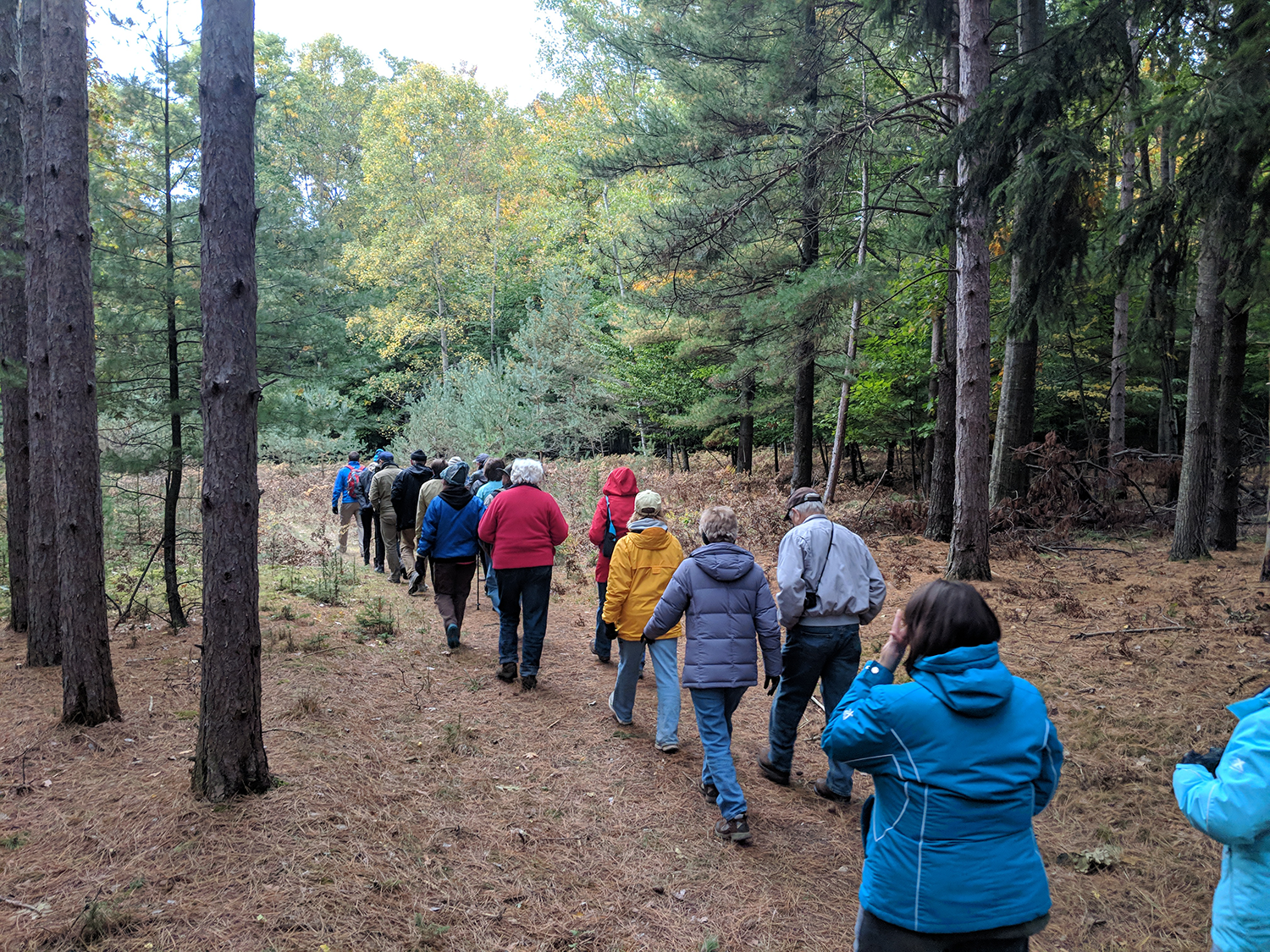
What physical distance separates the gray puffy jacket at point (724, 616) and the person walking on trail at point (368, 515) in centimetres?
905

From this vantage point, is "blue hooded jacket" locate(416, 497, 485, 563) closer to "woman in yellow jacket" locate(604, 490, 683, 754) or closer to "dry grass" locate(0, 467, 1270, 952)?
"dry grass" locate(0, 467, 1270, 952)

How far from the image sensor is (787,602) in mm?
4793

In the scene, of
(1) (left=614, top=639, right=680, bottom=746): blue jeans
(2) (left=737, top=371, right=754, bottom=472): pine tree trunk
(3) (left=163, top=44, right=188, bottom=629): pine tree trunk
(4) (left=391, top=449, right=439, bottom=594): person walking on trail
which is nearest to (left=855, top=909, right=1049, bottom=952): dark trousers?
(1) (left=614, top=639, right=680, bottom=746): blue jeans

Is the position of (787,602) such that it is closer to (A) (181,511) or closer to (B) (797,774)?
(B) (797,774)

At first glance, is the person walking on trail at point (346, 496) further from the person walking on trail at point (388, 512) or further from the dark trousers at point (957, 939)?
the dark trousers at point (957, 939)

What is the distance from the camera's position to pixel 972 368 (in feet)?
30.4

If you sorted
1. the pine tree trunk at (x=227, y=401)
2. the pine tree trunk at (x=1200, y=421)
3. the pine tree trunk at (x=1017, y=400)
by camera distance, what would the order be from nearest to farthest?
the pine tree trunk at (x=227, y=401), the pine tree trunk at (x=1200, y=421), the pine tree trunk at (x=1017, y=400)

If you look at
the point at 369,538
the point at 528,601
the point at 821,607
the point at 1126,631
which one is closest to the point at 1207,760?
the point at 821,607

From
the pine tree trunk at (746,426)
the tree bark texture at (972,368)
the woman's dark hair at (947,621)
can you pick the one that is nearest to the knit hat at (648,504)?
the woman's dark hair at (947,621)

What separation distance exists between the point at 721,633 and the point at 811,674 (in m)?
0.76

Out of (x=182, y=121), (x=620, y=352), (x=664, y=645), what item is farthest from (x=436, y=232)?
(x=664, y=645)

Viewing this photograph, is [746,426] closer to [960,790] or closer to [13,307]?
[13,307]

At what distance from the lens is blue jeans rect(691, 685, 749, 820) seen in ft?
14.7

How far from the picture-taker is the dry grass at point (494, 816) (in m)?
3.54
